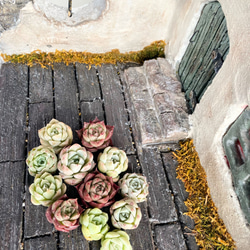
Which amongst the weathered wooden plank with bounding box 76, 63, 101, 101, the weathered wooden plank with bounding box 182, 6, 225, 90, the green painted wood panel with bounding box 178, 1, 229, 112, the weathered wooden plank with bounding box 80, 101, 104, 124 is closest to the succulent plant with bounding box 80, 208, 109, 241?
the weathered wooden plank with bounding box 80, 101, 104, 124

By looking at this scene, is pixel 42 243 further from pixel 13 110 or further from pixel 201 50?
pixel 201 50

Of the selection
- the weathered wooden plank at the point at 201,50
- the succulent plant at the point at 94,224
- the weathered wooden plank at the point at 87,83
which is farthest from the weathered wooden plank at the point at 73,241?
the weathered wooden plank at the point at 201,50

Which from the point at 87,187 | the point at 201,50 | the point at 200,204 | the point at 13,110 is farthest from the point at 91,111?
the point at 200,204

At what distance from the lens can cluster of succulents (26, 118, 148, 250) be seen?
159cm

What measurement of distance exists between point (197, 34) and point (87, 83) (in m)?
1.08

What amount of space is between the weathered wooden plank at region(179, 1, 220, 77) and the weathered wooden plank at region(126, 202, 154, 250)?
1.34m

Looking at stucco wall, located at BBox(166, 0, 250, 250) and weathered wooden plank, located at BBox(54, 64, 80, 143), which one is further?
weathered wooden plank, located at BBox(54, 64, 80, 143)

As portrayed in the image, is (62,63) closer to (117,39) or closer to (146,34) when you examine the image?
(117,39)

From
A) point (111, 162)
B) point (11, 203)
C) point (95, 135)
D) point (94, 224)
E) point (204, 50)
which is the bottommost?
point (94, 224)

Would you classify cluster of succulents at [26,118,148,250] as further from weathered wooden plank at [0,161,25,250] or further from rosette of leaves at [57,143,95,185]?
weathered wooden plank at [0,161,25,250]

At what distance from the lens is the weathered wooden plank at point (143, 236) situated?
1819 mm

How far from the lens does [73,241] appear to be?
1.79 meters

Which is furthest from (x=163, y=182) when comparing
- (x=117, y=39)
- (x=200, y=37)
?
(x=117, y=39)

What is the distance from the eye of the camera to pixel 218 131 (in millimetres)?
1820
